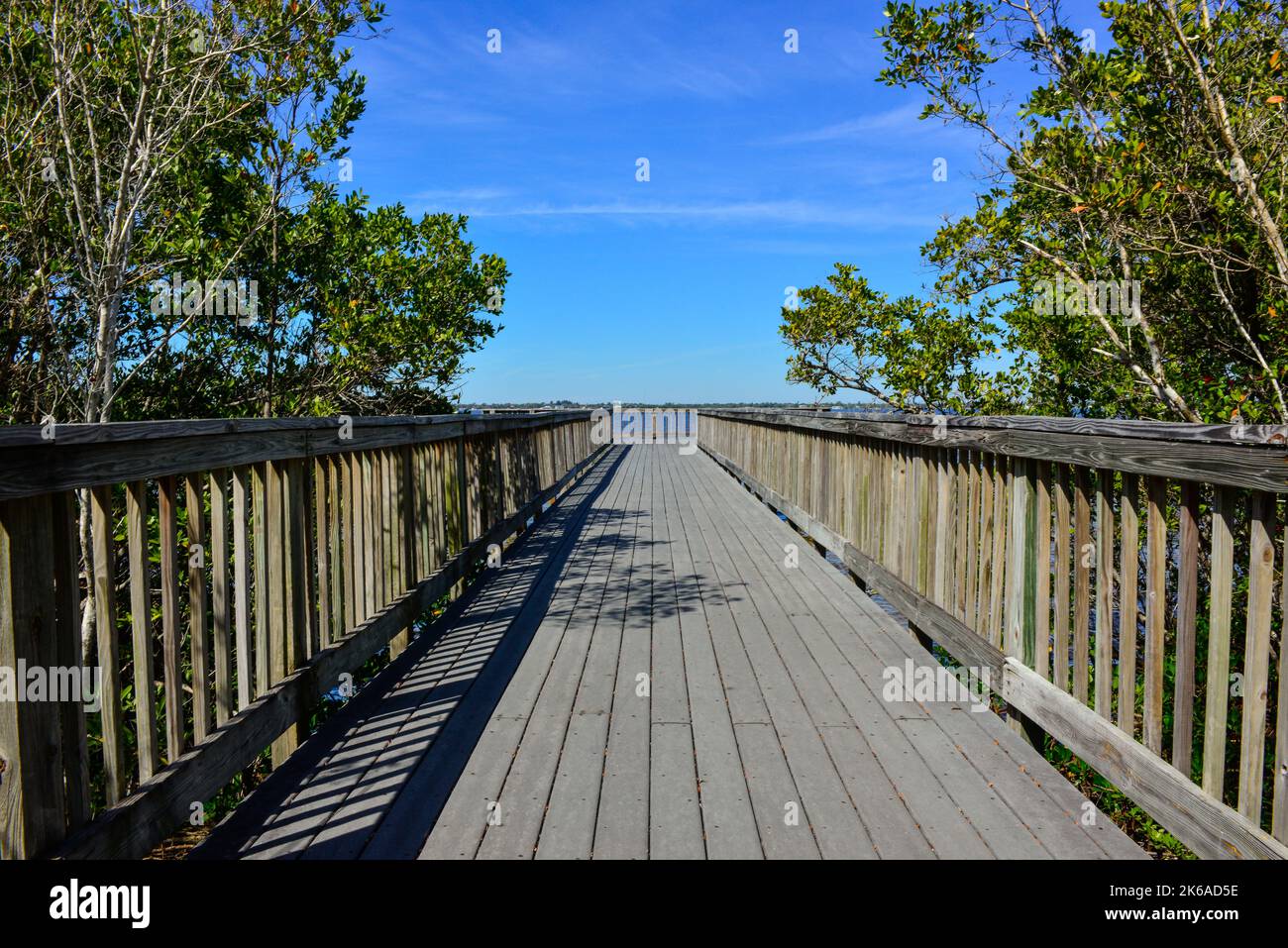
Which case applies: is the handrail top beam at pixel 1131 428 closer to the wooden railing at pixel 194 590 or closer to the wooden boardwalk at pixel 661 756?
the wooden boardwalk at pixel 661 756

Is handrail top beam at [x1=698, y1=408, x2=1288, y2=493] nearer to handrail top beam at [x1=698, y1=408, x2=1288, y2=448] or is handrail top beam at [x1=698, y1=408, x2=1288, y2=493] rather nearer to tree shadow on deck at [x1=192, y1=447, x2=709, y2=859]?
handrail top beam at [x1=698, y1=408, x2=1288, y2=448]

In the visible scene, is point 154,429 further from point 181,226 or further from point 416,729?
point 181,226

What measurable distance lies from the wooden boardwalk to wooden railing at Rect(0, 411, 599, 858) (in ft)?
0.92

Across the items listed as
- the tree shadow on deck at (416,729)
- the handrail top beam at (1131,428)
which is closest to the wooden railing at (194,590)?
the tree shadow on deck at (416,729)

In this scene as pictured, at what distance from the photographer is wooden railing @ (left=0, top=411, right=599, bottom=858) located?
1950 mm

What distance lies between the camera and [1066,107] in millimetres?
7180

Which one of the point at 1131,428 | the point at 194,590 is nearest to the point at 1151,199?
the point at 1131,428

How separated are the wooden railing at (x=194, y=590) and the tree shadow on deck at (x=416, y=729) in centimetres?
18

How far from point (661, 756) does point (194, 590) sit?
180 cm

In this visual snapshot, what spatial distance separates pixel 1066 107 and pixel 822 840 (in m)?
7.05

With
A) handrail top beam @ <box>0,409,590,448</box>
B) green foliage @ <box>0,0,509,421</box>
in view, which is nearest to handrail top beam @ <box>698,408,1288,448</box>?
handrail top beam @ <box>0,409,590,448</box>
